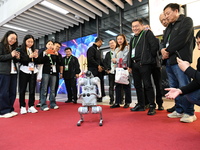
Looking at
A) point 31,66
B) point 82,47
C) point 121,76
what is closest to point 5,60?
point 31,66

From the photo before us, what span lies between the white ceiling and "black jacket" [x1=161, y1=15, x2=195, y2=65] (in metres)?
3.72

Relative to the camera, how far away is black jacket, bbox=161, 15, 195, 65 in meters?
1.77

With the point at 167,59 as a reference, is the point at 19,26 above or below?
above

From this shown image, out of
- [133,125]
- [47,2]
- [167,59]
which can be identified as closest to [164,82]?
[167,59]

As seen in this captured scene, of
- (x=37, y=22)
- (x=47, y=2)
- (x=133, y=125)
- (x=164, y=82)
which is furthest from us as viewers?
(x=37, y=22)

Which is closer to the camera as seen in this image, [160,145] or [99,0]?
[160,145]

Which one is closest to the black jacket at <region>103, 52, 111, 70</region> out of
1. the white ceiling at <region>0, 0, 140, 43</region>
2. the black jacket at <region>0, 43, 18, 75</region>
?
the black jacket at <region>0, 43, 18, 75</region>

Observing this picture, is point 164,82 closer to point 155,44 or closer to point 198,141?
point 155,44

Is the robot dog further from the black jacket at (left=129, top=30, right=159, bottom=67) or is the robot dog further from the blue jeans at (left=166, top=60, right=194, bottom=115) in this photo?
the blue jeans at (left=166, top=60, right=194, bottom=115)

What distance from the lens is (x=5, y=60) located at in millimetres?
2352

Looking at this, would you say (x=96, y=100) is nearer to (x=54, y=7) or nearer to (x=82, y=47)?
(x=54, y=7)

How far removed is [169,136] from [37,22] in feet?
22.3

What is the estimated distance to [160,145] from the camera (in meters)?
1.13

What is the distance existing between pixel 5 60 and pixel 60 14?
4197 mm
